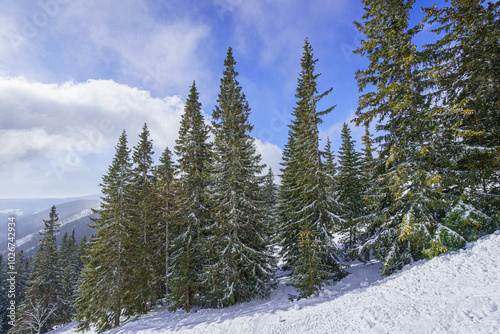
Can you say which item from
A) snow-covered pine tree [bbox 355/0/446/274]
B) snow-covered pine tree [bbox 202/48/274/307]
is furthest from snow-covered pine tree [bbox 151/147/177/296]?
snow-covered pine tree [bbox 355/0/446/274]

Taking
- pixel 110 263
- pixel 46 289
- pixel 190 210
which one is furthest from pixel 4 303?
pixel 190 210

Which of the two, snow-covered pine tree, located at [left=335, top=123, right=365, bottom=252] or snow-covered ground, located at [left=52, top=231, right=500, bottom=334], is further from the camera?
→ snow-covered pine tree, located at [left=335, top=123, right=365, bottom=252]

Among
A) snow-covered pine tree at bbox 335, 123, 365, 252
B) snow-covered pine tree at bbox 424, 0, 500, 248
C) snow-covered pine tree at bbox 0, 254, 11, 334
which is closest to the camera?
snow-covered pine tree at bbox 424, 0, 500, 248

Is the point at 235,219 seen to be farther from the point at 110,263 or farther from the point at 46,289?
the point at 46,289

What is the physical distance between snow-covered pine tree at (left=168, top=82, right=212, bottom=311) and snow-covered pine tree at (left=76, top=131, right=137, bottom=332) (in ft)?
14.2

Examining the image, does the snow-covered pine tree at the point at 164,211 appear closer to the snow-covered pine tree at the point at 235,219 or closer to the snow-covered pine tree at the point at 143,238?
the snow-covered pine tree at the point at 143,238

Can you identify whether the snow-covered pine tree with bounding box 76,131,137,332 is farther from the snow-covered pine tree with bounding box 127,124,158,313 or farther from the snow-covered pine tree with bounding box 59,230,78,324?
the snow-covered pine tree with bounding box 59,230,78,324

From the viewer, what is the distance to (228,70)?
1795 cm

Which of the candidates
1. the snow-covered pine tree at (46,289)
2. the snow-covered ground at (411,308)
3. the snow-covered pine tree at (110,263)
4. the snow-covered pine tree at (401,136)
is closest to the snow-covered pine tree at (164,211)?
the snow-covered pine tree at (110,263)

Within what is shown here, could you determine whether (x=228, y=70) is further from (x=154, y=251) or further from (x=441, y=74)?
(x=154, y=251)

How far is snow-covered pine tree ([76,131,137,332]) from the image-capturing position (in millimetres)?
16938

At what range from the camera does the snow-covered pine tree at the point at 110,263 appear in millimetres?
16938

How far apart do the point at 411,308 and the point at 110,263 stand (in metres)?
20.3

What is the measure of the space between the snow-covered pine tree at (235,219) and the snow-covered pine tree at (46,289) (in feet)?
109
